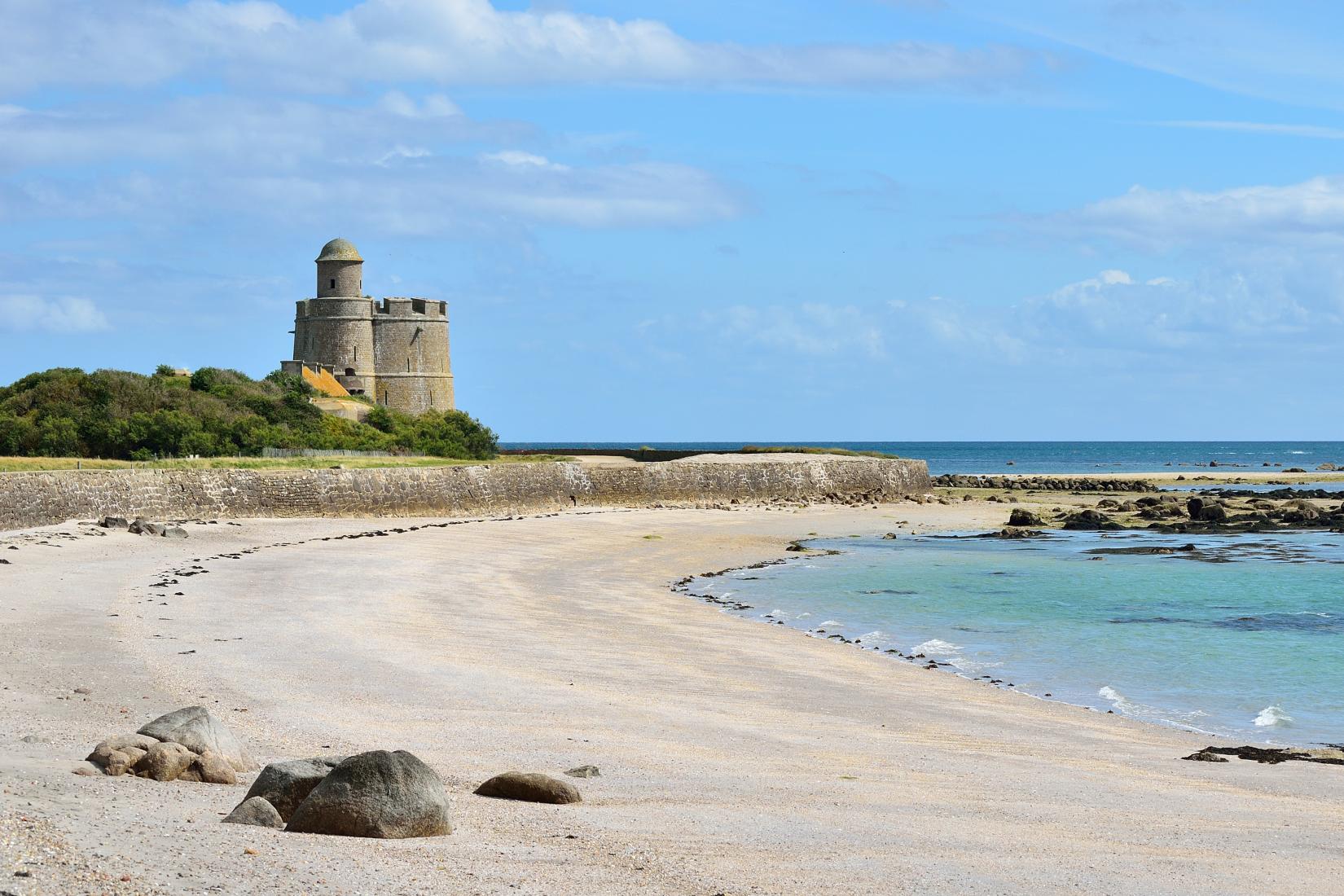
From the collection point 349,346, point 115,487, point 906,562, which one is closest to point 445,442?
point 349,346

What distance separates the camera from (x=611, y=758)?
9.18m

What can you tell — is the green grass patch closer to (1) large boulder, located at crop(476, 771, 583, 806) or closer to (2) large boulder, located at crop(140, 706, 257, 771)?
(2) large boulder, located at crop(140, 706, 257, 771)

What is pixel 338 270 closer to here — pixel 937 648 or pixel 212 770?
pixel 937 648

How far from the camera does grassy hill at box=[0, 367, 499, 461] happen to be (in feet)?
138

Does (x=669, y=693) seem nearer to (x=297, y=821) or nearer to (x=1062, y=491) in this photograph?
(x=297, y=821)

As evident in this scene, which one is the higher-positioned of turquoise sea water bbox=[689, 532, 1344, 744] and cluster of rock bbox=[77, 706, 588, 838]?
cluster of rock bbox=[77, 706, 588, 838]

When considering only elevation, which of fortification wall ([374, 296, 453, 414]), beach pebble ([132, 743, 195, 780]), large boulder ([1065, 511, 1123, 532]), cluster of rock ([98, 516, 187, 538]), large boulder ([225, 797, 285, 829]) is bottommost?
large boulder ([1065, 511, 1123, 532])

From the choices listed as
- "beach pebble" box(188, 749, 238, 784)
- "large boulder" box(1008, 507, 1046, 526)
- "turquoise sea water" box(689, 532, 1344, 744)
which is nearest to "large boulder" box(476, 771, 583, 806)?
"beach pebble" box(188, 749, 238, 784)

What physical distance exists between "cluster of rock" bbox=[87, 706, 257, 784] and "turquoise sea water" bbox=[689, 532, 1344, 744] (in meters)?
9.01

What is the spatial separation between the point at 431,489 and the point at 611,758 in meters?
30.8

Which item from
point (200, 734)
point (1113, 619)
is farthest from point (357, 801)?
point (1113, 619)

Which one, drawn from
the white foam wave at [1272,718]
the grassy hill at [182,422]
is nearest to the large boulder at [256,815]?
the white foam wave at [1272,718]

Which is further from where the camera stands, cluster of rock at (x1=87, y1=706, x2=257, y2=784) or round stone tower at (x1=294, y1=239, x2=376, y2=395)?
round stone tower at (x1=294, y1=239, x2=376, y2=395)

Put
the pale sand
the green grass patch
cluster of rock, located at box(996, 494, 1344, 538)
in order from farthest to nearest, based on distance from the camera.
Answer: cluster of rock, located at box(996, 494, 1344, 538)
the green grass patch
the pale sand
